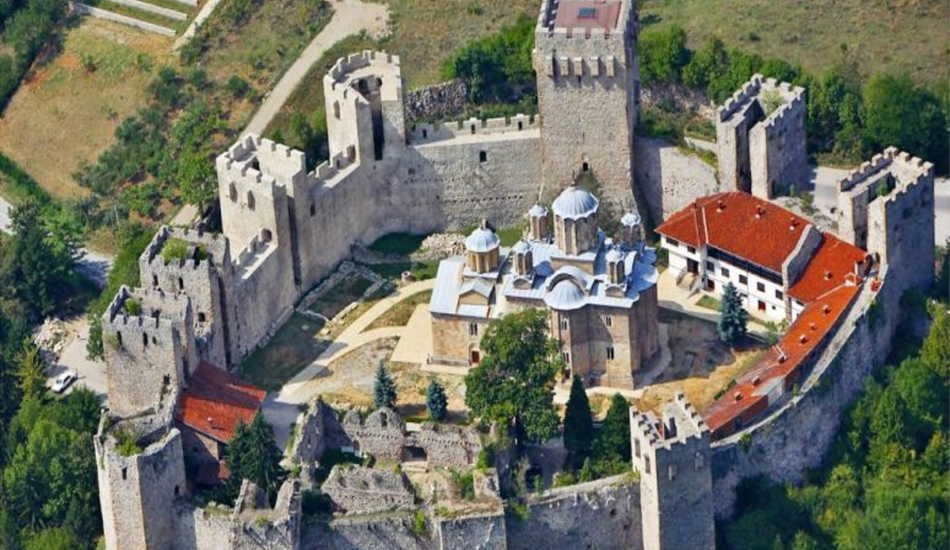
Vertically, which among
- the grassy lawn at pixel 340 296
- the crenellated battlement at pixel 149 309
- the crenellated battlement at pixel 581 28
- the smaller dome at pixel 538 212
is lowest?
the grassy lawn at pixel 340 296

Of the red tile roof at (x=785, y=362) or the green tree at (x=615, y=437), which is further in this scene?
the red tile roof at (x=785, y=362)

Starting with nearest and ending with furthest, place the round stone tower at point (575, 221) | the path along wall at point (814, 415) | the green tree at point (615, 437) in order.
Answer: the path along wall at point (814, 415)
the green tree at point (615, 437)
the round stone tower at point (575, 221)

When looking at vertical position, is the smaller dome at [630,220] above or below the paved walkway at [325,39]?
below

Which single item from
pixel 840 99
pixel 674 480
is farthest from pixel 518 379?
pixel 840 99

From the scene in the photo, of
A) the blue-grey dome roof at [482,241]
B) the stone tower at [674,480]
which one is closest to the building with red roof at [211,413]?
the blue-grey dome roof at [482,241]

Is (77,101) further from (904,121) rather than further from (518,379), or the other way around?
(904,121)

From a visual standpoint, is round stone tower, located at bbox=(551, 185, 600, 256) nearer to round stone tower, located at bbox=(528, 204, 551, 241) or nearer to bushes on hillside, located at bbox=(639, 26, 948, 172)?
round stone tower, located at bbox=(528, 204, 551, 241)

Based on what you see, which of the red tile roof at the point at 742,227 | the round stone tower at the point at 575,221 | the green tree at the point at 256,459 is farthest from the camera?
the red tile roof at the point at 742,227

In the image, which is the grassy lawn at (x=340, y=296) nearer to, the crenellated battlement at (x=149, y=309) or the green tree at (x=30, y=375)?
the crenellated battlement at (x=149, y=309)

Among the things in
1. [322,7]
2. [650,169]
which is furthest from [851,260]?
[322,7]
